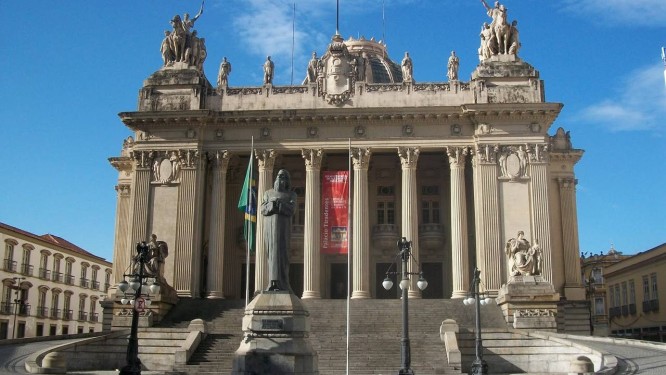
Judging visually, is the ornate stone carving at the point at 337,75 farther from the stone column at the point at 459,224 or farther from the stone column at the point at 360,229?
the stone column at the point at 459,224

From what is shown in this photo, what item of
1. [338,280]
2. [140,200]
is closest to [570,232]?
[338,280]

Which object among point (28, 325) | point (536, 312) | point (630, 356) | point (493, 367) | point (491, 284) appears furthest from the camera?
point (28, 325)

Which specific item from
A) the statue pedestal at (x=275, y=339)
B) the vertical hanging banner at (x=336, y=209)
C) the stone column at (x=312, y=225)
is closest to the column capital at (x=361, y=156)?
the stone column at (x=312, y=225)

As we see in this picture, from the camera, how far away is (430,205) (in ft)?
148

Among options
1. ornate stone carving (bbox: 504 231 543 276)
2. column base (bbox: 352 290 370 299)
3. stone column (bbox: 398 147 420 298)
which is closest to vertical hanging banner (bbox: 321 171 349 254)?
column base (bbox: 352 290 370 299)

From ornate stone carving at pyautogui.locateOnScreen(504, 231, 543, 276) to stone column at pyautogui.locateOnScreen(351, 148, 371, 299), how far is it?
328 inches

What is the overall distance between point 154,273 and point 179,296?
15.4ft

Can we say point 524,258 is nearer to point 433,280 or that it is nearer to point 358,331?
point 358,331

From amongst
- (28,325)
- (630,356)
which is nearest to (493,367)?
→ (630,356)

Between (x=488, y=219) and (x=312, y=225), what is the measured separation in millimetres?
9489

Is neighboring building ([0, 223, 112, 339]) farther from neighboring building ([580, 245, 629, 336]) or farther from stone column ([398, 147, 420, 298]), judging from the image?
neighboring building ([580, 245, 629, 336])

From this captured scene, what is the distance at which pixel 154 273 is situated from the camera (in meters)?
35.6

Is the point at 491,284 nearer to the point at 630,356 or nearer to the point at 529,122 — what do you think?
the point at 529,122

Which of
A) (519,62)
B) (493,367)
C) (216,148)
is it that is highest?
(519,62)
